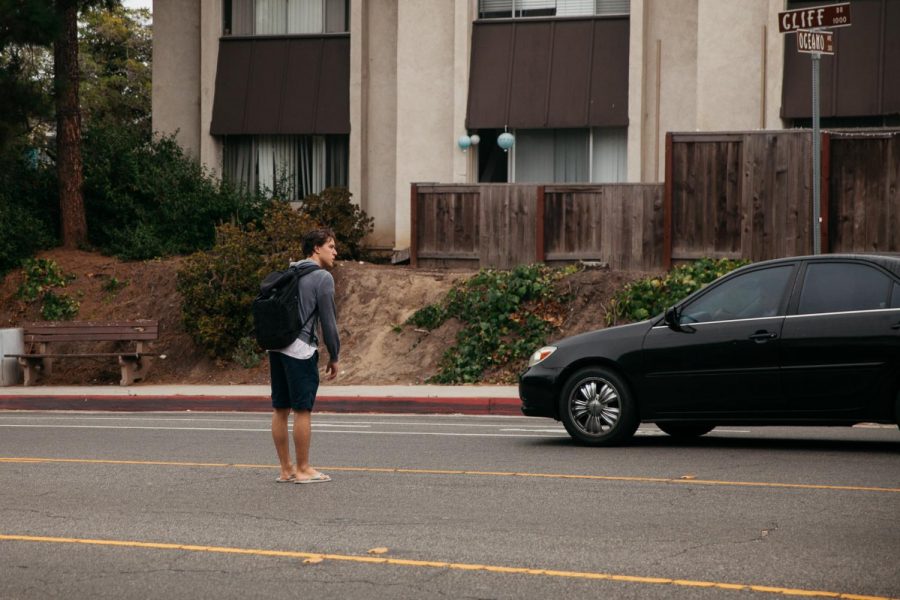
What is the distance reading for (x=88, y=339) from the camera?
22438 millimetres

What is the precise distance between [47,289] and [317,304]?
1654 centimetres

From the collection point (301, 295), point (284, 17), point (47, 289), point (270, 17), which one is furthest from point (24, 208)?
point (301, 295)

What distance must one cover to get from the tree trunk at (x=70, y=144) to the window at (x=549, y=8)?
803 centimetres

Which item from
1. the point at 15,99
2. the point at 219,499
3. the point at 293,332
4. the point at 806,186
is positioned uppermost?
the point at 15,99

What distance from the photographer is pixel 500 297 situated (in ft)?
69.3

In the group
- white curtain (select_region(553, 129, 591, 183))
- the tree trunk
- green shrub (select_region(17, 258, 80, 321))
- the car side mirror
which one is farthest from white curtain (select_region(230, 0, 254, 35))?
the car side mirror

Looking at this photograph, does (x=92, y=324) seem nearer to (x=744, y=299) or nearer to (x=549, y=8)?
(x=549, y=8)

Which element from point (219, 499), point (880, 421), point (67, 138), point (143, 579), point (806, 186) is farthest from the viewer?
point (67, 138)

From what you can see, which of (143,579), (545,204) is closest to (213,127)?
(545,204)

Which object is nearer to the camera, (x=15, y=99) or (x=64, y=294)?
(x=15, y=99)

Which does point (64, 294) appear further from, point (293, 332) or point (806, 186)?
point (293, 332)

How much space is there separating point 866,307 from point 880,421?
3.10 ft

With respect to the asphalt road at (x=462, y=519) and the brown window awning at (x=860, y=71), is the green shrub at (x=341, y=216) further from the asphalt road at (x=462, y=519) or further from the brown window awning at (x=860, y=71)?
the asphalt road at (x=462, y=519)

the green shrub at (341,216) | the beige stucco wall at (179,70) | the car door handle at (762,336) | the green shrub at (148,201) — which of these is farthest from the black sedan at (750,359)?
the beige stucco wall at (179,70)
